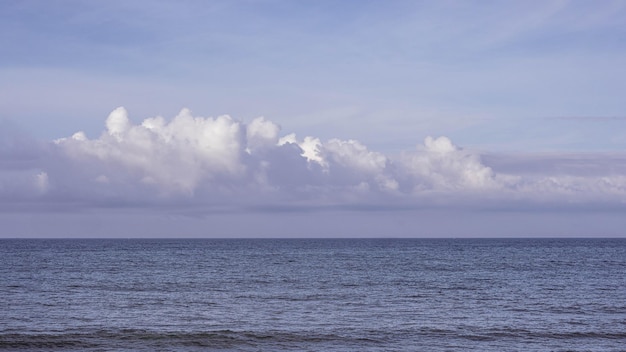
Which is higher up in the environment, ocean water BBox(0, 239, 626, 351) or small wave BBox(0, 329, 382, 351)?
ocean water BBox(0, 239, 626, 351)

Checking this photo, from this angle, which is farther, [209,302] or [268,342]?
[209,302]

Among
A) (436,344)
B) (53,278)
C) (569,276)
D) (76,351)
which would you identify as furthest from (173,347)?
(569,276)

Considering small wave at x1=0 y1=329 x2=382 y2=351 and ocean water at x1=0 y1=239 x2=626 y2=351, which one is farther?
ocean water at x1=0 y1=239 x2=626 y2=351

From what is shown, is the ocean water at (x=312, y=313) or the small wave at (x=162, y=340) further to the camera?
the ocean water at (x=312, y=313)

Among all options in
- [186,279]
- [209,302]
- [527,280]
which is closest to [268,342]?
[209,302]

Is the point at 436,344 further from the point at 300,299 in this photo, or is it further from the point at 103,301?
the point at 103,301

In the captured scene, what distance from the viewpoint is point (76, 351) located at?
3188 centimetres

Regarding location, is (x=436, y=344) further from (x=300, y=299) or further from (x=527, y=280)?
(x=527, y=280)

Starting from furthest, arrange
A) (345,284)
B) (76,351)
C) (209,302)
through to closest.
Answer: (345,284)
(209,302)
(76,351)

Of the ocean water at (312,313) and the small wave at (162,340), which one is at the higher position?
the ocean water at (312,313)

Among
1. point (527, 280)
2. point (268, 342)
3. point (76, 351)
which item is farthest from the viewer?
point (527, 280)

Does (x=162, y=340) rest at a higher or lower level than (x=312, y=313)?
lower

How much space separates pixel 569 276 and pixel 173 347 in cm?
5188

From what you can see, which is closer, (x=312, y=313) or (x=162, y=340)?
(x=162, y=340)
